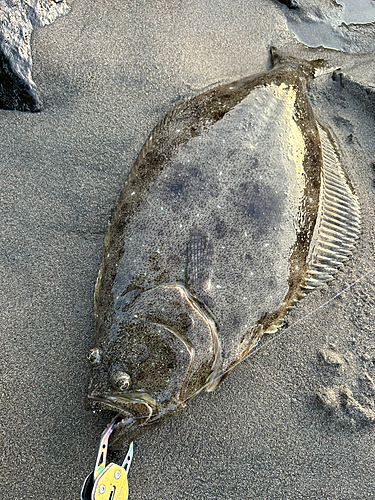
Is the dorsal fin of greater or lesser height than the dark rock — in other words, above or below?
below

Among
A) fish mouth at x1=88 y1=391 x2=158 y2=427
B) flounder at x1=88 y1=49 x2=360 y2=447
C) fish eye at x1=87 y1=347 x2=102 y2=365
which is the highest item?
flounder at x1=88 y1=49 x2=360 y2=447

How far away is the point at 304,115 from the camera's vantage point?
10.7 feet

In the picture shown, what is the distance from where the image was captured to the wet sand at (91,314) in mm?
2660

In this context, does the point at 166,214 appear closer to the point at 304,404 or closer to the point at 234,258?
the point at 234,258

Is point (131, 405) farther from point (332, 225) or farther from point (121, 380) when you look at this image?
point (332, 225)

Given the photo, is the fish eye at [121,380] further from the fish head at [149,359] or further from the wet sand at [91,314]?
the wet sand at [91,314]

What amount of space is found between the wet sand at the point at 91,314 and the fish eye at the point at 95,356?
0.91ft

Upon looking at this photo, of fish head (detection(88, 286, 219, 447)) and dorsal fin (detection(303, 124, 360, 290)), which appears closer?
fish head (detection(88, 286, 219, 447))

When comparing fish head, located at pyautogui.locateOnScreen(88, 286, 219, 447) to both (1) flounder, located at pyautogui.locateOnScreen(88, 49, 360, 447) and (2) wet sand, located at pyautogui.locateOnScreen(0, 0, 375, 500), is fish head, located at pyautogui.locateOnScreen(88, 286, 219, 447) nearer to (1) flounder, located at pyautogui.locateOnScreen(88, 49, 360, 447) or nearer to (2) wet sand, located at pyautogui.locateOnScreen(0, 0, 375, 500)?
(1) flounder, located at pyautogui.locateOnScreen(88, 49, 360, 447)

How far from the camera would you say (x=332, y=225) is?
3.26m

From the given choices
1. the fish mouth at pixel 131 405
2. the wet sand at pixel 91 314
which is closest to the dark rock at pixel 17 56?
the wet sand at pixel 91 314

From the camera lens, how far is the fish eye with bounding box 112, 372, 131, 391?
244 centimetres

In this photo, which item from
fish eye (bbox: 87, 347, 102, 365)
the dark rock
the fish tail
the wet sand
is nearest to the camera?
fish eye (bbox: 87, 347, 102, 365)

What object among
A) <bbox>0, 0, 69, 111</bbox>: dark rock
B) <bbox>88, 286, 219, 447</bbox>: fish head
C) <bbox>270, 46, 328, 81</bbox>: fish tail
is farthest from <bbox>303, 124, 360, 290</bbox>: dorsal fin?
<bbox>0, 0, 69, 111</bbox>: dark rock
